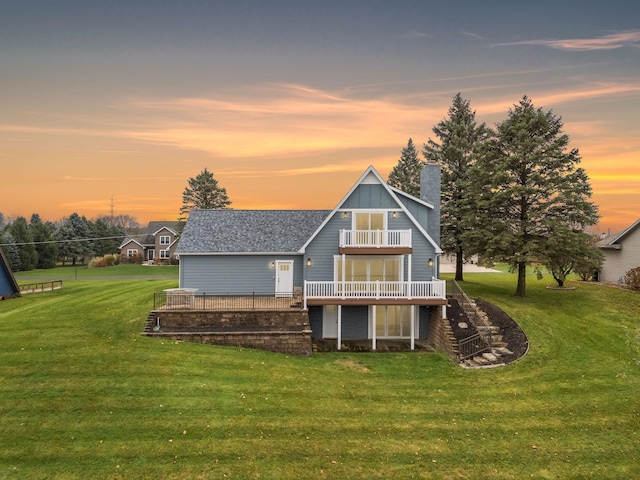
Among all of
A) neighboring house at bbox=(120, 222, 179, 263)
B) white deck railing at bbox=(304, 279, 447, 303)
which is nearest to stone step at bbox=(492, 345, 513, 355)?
white deck railing at bbox=(304, 279, 447, 303)

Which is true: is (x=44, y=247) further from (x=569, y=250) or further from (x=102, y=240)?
(x=569, y=250)

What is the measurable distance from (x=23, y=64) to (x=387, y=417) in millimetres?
38896

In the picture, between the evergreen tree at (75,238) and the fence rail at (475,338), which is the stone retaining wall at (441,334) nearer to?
the fence rail at (475,338)

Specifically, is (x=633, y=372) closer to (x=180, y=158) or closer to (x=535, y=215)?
(x=535, y=215)

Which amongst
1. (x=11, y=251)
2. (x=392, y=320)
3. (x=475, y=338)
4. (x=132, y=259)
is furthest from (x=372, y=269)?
(x=11, y=251)

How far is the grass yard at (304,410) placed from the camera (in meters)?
10.0

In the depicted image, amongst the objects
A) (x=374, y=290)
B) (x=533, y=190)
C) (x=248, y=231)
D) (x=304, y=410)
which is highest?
(x=533, y=190)

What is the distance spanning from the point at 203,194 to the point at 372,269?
41.2 m

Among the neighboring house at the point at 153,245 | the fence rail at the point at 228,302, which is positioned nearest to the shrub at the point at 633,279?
the fence rail at the point at 228,302

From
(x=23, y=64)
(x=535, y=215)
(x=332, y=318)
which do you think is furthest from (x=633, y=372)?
(x=23, y=64)

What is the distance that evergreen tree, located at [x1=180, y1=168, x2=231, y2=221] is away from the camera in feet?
186

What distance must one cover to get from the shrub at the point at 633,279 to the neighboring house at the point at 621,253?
62.3 inches

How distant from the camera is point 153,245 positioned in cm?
7438

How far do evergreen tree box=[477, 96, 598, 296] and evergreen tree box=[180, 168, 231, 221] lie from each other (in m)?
42.0
